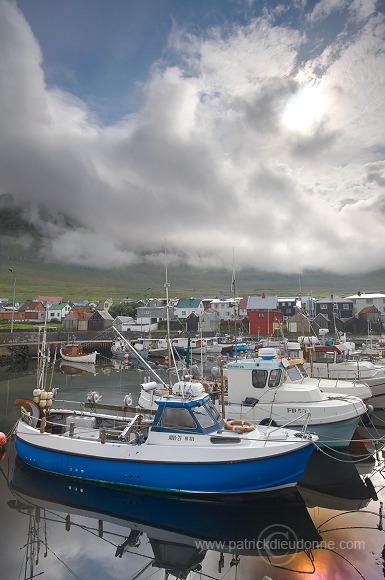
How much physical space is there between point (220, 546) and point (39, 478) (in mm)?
7761

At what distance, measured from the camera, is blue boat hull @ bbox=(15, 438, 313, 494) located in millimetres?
11852

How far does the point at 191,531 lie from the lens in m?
10.8

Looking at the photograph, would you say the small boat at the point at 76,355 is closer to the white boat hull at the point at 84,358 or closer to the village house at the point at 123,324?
the white boat hull at the point at 84,358

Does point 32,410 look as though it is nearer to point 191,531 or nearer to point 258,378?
point 191,531

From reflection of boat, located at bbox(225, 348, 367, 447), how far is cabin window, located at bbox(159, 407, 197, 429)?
497cm

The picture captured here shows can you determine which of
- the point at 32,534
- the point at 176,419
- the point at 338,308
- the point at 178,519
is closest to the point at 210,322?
the point at 338,308

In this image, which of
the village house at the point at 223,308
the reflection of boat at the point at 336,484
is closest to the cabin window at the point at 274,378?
the reflection of boat at the point at 336,484

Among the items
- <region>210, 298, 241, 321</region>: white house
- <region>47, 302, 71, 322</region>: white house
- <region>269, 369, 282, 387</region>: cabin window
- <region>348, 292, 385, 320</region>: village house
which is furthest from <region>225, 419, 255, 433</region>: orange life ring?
<region>47, 302, 71, 322</region>: white house

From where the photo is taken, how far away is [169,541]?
1053 centimetres

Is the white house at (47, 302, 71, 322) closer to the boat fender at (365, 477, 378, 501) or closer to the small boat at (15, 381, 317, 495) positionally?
the small boat at (15, 381, 317, 495)

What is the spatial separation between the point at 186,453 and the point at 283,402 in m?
6.79

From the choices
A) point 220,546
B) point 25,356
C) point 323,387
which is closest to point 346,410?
point 323,387

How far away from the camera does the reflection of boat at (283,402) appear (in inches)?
645

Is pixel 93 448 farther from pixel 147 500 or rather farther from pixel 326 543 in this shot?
pixel 326 543
